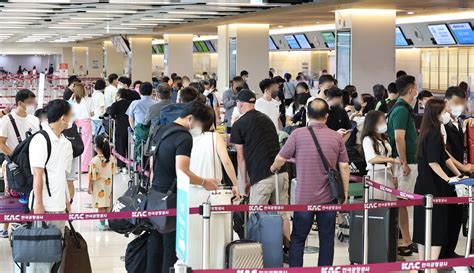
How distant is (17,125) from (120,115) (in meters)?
6.83

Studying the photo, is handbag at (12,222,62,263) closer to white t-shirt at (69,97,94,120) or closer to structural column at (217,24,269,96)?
white t-shirt at (69,97,94,120)

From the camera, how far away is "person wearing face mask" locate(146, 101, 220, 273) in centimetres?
743

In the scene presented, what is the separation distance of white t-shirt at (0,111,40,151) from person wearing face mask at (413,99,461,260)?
462 centimetres

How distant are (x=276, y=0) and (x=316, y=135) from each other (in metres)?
9.58

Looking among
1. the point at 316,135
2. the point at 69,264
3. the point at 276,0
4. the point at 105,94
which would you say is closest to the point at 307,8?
the point at 276,0

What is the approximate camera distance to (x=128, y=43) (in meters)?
44.9

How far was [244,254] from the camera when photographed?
7688 mm

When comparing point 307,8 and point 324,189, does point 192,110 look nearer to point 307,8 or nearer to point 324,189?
point 324,189

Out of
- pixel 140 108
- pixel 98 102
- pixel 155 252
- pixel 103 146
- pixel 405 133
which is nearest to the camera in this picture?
pixel 155 252

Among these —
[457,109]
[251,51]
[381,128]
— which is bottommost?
[381,128]

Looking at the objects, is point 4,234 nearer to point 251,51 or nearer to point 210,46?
point 251,51

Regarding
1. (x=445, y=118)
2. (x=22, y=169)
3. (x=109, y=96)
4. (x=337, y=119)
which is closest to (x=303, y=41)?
(x=109, y=96)

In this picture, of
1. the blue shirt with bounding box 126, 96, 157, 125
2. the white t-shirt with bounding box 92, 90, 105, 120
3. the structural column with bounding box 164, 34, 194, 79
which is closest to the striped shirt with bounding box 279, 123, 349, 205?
the blue shirt with bounding box 126, 96, 157, 125

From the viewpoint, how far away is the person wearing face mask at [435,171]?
28.8 feet
